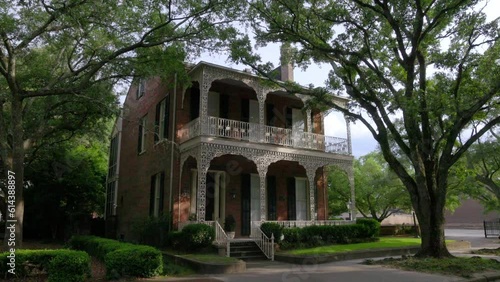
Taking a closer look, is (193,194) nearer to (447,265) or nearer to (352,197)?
(352,197)

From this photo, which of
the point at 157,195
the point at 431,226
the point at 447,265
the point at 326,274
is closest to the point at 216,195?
the point at 157,195

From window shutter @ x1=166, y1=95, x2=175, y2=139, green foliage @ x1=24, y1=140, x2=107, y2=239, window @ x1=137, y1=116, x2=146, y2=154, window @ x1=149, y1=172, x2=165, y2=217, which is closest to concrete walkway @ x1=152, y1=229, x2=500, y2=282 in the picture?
window @ x1=149, y1=172, x2=165, y2=217

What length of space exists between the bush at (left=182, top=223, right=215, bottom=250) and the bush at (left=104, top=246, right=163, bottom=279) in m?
3.72

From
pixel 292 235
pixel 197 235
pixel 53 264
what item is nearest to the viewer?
pixel 53 264

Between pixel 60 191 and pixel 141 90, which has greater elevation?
pixel 141 90

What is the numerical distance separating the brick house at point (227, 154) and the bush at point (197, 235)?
2.01ft

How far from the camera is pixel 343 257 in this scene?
13.7 metres

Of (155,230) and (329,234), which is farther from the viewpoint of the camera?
(329,234)

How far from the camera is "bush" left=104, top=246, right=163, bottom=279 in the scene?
31.6 feet

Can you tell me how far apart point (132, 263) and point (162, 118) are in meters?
10.2

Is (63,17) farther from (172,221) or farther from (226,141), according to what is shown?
(172,221)

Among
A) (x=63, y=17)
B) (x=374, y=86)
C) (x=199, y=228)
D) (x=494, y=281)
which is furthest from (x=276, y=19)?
(x=494, y=281)

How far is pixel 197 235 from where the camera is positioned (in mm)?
13828

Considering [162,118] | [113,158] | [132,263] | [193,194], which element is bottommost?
[132,263]
